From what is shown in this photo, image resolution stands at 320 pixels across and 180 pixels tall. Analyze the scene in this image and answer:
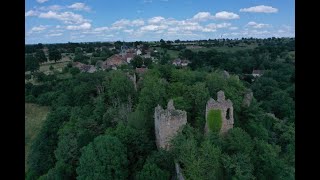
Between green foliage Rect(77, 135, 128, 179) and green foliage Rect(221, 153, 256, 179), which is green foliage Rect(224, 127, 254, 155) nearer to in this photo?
green foliage Rect(221, 153, 256, 179)

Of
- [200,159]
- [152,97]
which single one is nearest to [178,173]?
[200,159]

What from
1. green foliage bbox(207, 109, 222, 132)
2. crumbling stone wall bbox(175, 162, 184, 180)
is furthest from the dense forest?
green foliage bbox(207, 109, 222, 132)

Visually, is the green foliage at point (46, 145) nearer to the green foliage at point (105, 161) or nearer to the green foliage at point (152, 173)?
the green foliage at point (105, 161)

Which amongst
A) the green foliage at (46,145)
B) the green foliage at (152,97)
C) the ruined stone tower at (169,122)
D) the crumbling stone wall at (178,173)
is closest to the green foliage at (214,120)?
the ruined stone tower at (169,122)

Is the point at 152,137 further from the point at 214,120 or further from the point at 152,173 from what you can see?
the point at 214,120

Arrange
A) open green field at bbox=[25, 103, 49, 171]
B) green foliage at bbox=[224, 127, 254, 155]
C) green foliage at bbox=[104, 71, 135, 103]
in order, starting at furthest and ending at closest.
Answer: open green field at bbox=[25, 103, 49, 171] < green foliage at bbox=[104, 71, 135, 103] < green foliage at bbox=[224, 127, 254, 155]
